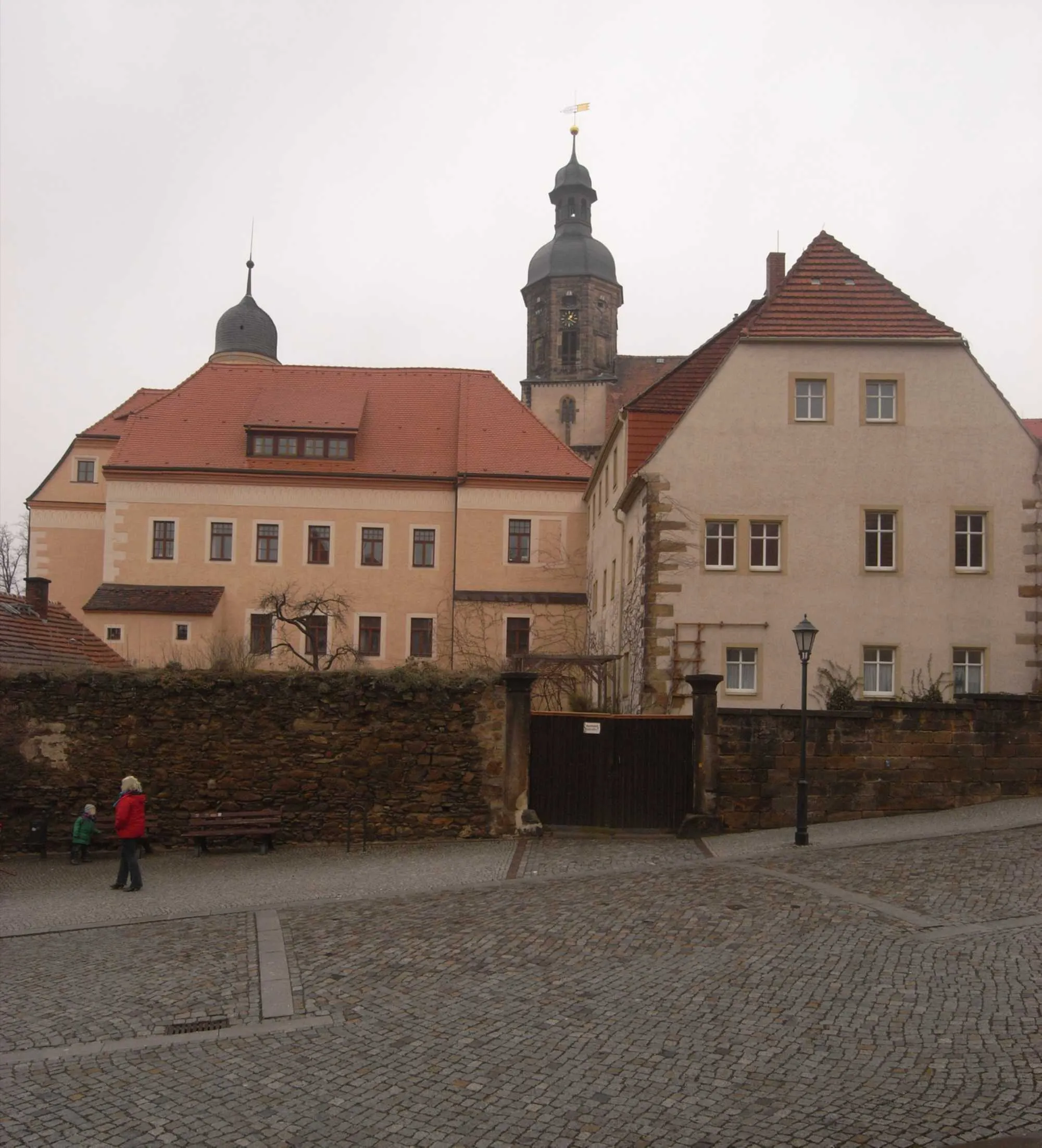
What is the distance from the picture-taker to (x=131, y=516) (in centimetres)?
4031

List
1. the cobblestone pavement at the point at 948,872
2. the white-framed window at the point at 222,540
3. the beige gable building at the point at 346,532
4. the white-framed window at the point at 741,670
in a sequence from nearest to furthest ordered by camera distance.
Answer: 1. the cobblestone pavement at the point at 948,872
2. the white-framed window at the point at 741,670
3. the beige gable building at the point at 346,532
4. the white-framed window at the point at 222,540

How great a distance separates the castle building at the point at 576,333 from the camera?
81.0 m

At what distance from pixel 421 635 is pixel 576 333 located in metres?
45.7

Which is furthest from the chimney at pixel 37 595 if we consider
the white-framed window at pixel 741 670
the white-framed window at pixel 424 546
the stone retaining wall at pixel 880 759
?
the white-framed window at pixel 424 546

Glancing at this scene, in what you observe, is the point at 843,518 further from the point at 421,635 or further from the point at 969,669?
the point at 421,635

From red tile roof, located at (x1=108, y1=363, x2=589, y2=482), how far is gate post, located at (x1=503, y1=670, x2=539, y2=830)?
2395 centimetres

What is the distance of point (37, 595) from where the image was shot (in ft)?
82.5

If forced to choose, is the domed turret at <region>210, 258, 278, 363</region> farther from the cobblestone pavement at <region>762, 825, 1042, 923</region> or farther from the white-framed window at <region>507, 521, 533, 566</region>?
the cobblestone pavement at <region>762, 825, 1042, 923</region>

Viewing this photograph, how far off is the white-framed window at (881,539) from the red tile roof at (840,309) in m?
3.68

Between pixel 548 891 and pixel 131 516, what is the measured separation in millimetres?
31181

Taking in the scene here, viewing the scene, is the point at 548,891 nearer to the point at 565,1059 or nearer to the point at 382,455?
the point at 565,1059

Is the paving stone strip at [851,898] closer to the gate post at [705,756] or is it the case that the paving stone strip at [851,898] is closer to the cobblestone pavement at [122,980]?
the gate post at [705,756]

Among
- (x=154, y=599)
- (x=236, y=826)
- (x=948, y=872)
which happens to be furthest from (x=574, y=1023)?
(x=154, y=599)

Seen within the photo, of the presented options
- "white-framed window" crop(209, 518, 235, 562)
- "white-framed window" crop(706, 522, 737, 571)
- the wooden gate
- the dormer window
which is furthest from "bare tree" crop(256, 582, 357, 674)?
the wooden gate
